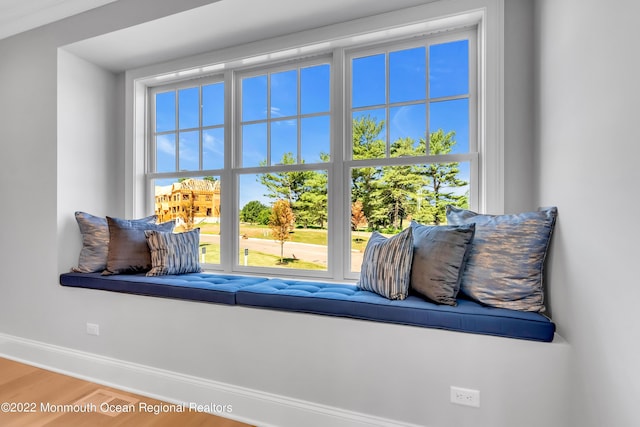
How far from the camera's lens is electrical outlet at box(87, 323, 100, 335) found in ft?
7.55

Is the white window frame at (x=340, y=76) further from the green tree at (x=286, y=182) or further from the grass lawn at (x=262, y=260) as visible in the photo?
the green tree at (x=286, y=182)

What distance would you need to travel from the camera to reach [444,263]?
1571 mm

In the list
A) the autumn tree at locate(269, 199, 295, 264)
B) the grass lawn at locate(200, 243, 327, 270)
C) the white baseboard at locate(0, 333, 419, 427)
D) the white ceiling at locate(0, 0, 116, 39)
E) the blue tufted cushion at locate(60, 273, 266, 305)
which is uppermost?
the white ceiling at locate(0, 0, 116, 39)

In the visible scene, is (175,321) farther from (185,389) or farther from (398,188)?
(398,188)

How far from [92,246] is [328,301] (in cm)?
203

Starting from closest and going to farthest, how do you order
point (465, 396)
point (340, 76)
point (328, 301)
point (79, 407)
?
point (465, 396) < point (328, 301) < point (79, 407) < point (340, 76)

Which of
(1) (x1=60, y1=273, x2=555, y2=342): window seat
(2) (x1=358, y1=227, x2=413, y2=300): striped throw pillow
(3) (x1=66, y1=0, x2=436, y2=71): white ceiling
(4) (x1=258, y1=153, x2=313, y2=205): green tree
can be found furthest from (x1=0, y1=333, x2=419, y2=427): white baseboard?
(3) (x1=66, y1=0, x2=436, y2=71): white ceiling

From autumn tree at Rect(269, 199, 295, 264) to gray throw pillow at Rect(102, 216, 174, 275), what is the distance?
97 cm

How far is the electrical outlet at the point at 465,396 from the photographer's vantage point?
1.43 metres

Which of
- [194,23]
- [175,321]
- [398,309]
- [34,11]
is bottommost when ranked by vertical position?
[175,321]

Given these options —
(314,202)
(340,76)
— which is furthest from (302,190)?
(340,76)

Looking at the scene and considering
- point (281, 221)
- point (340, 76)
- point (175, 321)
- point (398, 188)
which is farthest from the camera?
point (281, 221)

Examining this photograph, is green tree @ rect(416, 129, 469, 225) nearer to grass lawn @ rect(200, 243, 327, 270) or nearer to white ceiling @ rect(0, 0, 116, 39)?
grass lawn @ rect(200, 243, 327, 270)

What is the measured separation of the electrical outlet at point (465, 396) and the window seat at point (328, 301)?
28 centimetres
